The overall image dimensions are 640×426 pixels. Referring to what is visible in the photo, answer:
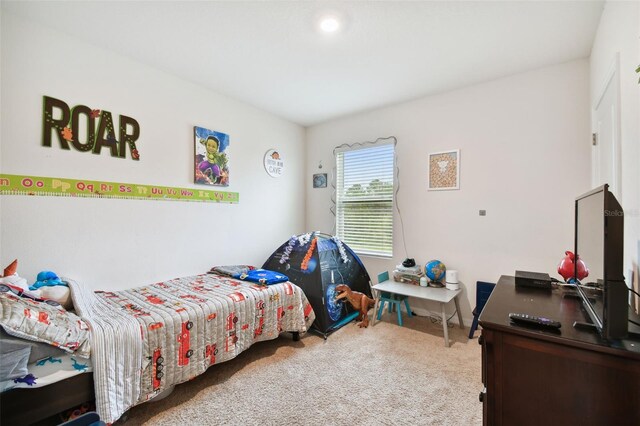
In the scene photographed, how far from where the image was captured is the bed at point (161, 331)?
56.8 inches

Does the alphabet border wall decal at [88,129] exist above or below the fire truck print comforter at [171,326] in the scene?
above

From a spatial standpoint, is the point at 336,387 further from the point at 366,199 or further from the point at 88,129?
the point at 88,129

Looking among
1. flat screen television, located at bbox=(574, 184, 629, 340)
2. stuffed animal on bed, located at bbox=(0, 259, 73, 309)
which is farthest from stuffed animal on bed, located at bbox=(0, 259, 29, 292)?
flat screen television, located at bbox=(574, 184, 629, 340)

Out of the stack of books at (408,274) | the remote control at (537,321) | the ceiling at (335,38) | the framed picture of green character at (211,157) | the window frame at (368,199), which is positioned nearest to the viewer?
the remote control at (537,321)

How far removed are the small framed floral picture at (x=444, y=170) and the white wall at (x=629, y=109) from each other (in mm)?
1408

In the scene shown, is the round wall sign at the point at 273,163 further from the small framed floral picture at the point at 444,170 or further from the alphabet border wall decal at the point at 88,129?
the small framed floral picture at the point at 444,170

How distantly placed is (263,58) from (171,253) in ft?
6.53

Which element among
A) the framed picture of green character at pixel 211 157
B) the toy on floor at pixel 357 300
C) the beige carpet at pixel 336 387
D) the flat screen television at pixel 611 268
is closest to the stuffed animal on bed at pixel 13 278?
the beige carpet at pixel 336 387

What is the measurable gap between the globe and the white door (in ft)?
4.67

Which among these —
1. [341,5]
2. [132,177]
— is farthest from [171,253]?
[341,5]

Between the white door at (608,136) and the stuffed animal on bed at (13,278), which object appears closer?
the white door at (608,136)

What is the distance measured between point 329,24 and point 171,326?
229 cm

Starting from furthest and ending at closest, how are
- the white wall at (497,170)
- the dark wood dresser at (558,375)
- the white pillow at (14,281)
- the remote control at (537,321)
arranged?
the white wall at (497,170) → the white pillow at (14,281) → the remote control at (537,321) → the dark wood dresser at (558,375)

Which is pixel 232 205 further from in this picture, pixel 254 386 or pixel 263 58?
pixel 254 386
